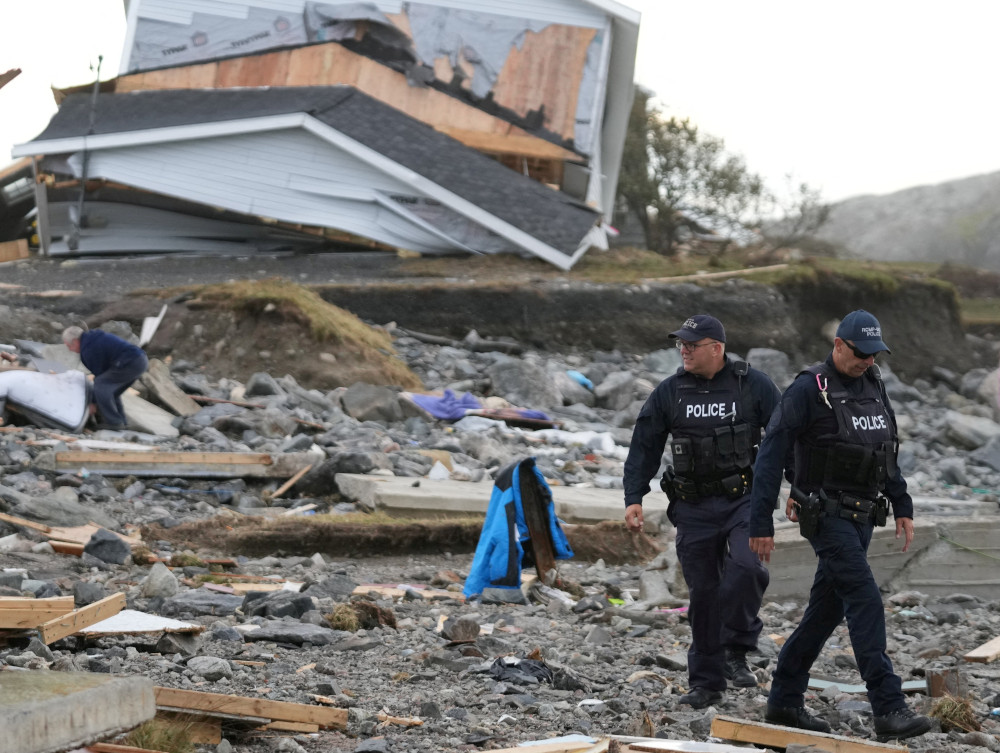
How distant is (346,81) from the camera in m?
26.5

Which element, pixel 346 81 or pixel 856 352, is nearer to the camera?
pixel 856 352

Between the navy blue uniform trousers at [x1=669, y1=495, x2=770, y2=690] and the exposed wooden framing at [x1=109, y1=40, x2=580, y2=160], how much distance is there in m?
21.7

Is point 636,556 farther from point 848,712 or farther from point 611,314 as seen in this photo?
point 611,314

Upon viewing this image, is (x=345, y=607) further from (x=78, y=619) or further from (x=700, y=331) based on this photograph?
(x=700, y=331)

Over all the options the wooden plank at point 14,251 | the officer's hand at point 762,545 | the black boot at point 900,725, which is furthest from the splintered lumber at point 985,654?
the wooden plank at point 14,251

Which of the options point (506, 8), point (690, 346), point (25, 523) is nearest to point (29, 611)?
point (690, 346)

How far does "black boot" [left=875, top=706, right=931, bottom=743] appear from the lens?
4.48 m

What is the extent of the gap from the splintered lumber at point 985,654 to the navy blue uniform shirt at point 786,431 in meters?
1.69

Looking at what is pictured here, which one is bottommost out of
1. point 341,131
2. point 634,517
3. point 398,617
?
point 398,617

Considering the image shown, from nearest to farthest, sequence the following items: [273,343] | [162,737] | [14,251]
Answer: [162,737] < [273,343] < [14,251]

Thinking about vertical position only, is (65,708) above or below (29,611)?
above

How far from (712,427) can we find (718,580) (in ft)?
2.37

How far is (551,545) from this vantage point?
26.1 feet

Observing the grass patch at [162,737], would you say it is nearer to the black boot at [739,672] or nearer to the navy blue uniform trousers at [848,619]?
the navy blue uniform trousers at [848,619]
